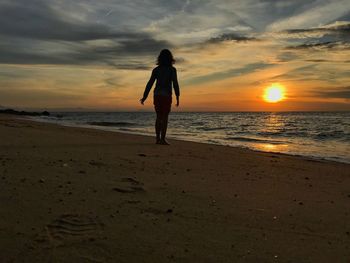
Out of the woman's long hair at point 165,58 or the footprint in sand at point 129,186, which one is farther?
the woman's long hair at point 165,58

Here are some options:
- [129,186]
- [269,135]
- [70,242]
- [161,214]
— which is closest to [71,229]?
[70,242]

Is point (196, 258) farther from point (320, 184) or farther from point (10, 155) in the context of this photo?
point (10, 155)

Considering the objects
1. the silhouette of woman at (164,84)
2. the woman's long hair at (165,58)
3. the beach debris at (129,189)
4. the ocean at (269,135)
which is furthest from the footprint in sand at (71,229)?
the ocean at (269,135)

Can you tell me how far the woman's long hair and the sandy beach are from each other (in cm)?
418

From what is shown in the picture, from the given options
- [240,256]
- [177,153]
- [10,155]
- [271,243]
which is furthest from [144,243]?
[177,153]

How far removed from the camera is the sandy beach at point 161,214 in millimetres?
2453

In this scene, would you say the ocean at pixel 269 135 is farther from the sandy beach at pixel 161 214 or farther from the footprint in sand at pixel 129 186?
the footprint in sand at pixel 129 186

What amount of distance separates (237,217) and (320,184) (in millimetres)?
2303

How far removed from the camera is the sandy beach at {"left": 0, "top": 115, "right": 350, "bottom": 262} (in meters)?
2.45

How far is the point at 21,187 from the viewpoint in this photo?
142 inches

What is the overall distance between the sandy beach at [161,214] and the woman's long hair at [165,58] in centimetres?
418

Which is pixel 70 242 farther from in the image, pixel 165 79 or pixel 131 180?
pixel 165 79

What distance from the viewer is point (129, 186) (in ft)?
13.2

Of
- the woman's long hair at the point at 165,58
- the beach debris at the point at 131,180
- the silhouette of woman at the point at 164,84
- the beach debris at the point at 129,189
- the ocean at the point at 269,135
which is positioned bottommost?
the ocean at the point at 269,135
